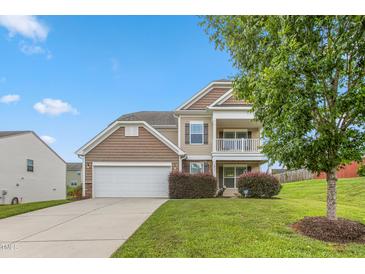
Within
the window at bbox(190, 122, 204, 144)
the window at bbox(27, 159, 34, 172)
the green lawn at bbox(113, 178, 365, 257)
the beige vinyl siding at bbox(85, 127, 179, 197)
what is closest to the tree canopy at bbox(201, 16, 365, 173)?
the green lawn at bbox(113, 178, 365, 257)

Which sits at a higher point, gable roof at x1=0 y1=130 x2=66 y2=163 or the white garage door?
gable roof at x1=0 y1=130 x2=66 y2=163

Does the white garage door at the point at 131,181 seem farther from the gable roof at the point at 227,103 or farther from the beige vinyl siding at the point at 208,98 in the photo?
the gable roof at the point at 227,103

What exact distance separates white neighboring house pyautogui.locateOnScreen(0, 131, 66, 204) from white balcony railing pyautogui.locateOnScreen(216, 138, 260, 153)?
14105 millimetres

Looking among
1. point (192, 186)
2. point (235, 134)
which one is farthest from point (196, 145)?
point (192, 186)

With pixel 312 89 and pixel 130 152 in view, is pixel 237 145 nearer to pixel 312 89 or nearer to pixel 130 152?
pixel 130 152

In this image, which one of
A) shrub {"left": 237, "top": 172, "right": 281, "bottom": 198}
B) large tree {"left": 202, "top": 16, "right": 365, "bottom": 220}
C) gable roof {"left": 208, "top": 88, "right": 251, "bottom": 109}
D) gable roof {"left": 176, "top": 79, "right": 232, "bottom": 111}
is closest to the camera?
large tree {"left": 202, "top": 16, "right": 365, "bottom": 220}

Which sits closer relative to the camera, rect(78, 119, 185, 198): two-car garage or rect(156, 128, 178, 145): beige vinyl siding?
rect(78, 119, 185, 198): two-car garage

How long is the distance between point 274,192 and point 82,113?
10.8 m

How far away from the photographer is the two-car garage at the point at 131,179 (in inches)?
648

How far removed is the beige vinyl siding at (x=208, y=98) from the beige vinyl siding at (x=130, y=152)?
140 inches

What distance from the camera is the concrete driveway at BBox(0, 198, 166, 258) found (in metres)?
5.40

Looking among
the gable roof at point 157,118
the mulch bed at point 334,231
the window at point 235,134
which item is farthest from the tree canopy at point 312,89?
the gable roof at point 157,118

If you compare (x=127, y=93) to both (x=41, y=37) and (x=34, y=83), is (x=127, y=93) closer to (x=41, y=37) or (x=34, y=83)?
(x=34, y=83)

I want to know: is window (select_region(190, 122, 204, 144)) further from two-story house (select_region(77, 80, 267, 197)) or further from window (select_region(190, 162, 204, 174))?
window (select_region(190, 162, 204, 174))
